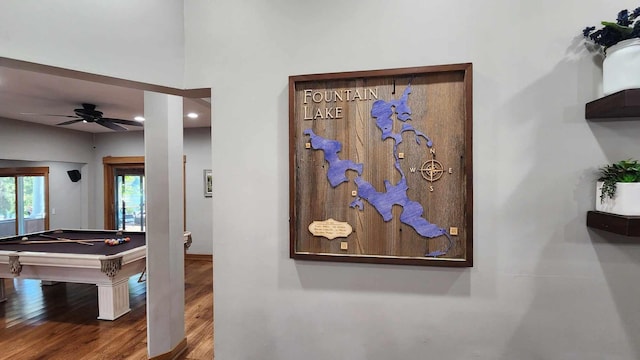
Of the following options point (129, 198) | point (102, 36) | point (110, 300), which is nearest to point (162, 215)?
point (102, 36)

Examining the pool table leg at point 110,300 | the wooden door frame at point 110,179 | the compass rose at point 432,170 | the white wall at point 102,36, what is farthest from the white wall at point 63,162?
the compass rose at point 432,170

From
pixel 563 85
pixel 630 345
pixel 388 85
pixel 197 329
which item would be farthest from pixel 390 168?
pixel 197 329

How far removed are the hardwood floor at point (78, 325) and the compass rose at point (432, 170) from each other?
2.70 metres

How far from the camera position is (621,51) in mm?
999

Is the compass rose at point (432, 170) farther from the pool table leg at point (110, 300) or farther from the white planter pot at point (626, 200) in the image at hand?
the pool table leg at point (110, 300)

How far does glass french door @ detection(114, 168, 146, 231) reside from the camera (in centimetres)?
667

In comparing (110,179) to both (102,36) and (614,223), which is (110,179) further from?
(614,223)

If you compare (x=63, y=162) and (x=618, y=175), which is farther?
(x=63, y=162)

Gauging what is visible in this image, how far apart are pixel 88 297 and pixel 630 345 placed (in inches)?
221

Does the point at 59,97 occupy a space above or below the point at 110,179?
above

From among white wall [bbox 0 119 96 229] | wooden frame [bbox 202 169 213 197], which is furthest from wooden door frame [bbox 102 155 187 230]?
wooden frame [bbox 202 169 213 197]

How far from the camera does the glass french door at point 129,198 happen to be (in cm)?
667

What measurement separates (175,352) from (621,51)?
357 cm

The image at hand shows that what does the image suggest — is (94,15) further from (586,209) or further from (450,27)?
(586,209)
